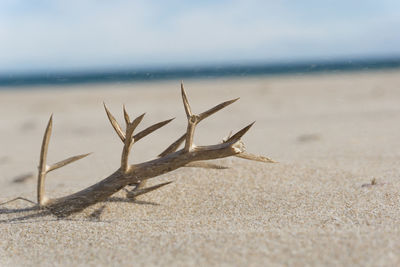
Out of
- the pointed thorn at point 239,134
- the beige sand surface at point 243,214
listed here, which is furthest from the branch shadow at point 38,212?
the pointed thorn at point 239,134

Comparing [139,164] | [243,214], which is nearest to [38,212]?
[139,164]

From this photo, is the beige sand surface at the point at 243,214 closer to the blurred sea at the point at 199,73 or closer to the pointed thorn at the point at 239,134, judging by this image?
the pointed thorn at the point at 239,134

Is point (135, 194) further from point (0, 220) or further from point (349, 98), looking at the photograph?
point (349, 98)

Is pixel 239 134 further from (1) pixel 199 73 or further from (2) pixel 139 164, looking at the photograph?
(1) pixel 199 73

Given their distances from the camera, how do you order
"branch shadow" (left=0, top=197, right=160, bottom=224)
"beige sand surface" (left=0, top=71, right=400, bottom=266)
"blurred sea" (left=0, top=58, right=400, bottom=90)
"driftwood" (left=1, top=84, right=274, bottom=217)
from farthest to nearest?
"blurred sea" (left=0, top=58, right=400, bottom=90) < "branch shadow" (left=0, top=197, right=160, bottom=224) < "driftwood" (left=1, top=84, right=274, bottom=217) < "beige sand surface" (left=0, top=71, right=400, bottom=266)

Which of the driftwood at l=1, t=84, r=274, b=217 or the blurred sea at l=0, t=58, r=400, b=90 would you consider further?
the blurred sea at l=0, t=58, r=400, b=90

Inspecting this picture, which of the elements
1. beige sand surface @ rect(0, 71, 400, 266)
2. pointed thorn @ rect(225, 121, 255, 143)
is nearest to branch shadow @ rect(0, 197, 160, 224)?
beige sand surface @ rect(0, 71, 400, 266)

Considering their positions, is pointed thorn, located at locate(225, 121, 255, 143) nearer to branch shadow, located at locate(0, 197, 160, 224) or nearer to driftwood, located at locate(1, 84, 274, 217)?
driftwood, located at locate(1, 84, 274, 217)

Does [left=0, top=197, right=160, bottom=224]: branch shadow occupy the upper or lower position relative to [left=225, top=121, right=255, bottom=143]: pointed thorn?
lower
